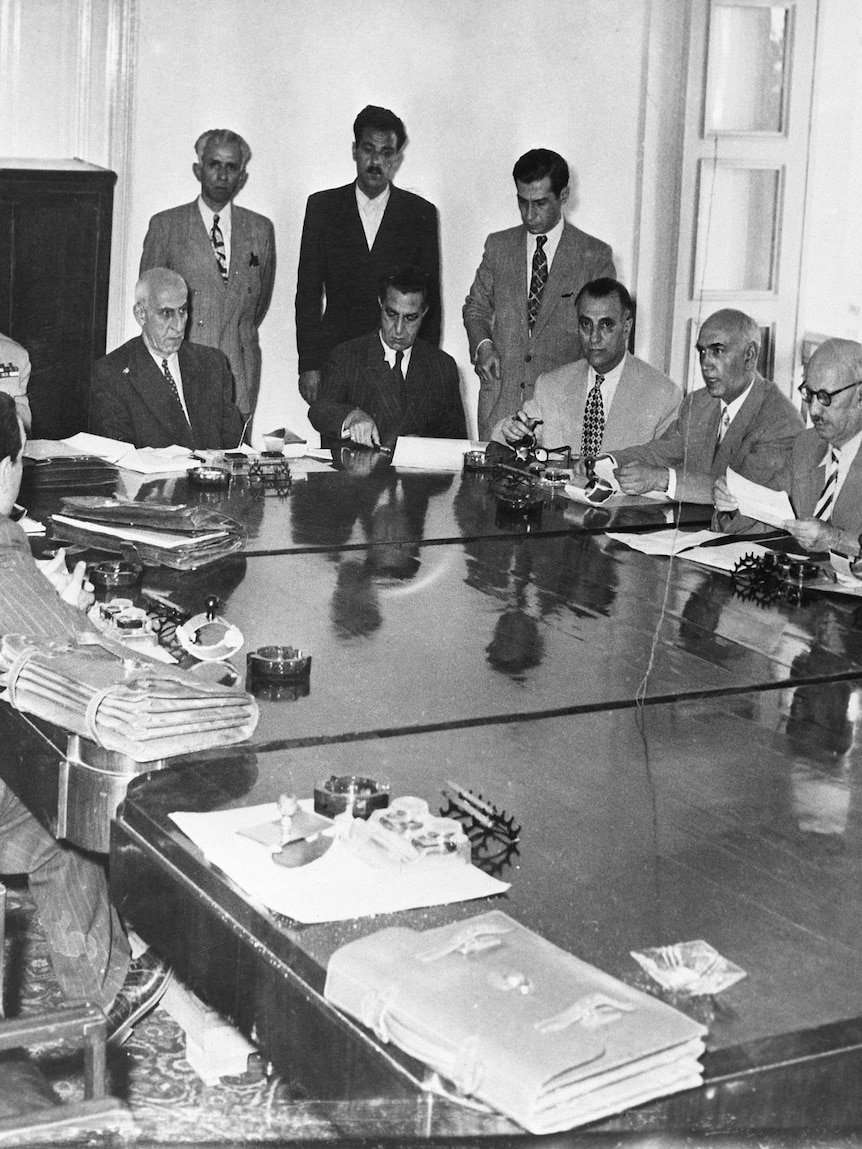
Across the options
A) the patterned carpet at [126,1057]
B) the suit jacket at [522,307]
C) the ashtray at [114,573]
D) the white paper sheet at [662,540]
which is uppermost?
the suit jacket at [522,307]

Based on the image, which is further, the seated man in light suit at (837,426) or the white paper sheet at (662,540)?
the seated man in light suit at (837,426)

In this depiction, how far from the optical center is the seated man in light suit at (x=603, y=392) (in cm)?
514

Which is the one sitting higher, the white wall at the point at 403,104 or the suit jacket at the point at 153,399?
the white wall at the point at 403,104

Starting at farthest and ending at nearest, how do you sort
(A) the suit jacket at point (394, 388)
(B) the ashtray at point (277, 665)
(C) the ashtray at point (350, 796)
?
(A) the suit jacket at point (394, 388) < (B) the ashtray at point (277, 665) < (C) the ashtray at point (350, 796)

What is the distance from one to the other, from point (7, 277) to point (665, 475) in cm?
325

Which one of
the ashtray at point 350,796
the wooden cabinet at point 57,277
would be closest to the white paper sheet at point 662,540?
the ashtray at point 350,796

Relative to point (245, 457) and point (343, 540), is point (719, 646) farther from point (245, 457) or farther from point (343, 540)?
point (245, 457)

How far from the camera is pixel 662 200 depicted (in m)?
7.82

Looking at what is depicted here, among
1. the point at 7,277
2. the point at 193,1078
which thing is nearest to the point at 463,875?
the point at 193,1078

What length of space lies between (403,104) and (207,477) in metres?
3.71

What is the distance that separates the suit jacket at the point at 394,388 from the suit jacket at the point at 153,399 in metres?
0.38

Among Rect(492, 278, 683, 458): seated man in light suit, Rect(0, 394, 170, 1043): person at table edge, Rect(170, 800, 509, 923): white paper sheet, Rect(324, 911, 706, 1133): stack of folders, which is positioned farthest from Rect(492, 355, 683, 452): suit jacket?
Rect(324, 911, 706, 1133): stack of folders

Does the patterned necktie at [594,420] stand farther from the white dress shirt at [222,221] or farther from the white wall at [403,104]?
the white wall at [403,104]

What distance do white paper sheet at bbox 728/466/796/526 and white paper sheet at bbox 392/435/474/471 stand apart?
1.08 meters
